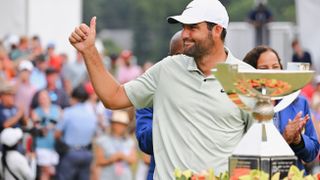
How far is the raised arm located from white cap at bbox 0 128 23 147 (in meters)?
Result: 8.26

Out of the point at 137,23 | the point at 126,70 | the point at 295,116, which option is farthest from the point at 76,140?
the point at 137,23

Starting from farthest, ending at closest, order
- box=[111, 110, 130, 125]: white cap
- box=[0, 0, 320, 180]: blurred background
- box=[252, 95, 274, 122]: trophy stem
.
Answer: box=[0, 0, 320, 180]: blurred background, box=[111, 110, 130, 125]: white cap, box=[252, 95, 274, 122]: trophy stem

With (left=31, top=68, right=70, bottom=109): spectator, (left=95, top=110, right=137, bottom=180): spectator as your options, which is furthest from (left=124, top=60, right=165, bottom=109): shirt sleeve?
(left=31, top=68, right=70, bottom=109): spectator

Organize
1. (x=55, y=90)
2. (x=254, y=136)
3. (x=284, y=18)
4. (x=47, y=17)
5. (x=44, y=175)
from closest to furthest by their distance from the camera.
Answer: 1. (x=254, y=136)
2. (x=44, y=175)
3. (x=55, y=90)
4. (x=47, y=17)
5. (x=284, y=18)

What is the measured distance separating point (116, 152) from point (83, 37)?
1140 cm

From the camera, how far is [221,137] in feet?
25.5

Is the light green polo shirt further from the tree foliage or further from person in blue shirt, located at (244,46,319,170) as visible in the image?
the tree foliage

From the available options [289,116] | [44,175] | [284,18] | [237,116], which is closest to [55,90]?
[44,175]

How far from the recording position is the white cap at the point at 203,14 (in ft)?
25.5

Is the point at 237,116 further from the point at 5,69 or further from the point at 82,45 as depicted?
the point at 5,69

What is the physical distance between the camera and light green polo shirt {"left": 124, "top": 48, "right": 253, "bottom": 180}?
775cm

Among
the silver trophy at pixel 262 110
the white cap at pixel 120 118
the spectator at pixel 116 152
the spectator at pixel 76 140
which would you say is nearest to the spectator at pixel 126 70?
the spectator at pixel 76 140

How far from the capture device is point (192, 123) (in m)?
7.79

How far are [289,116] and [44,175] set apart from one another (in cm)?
1060
